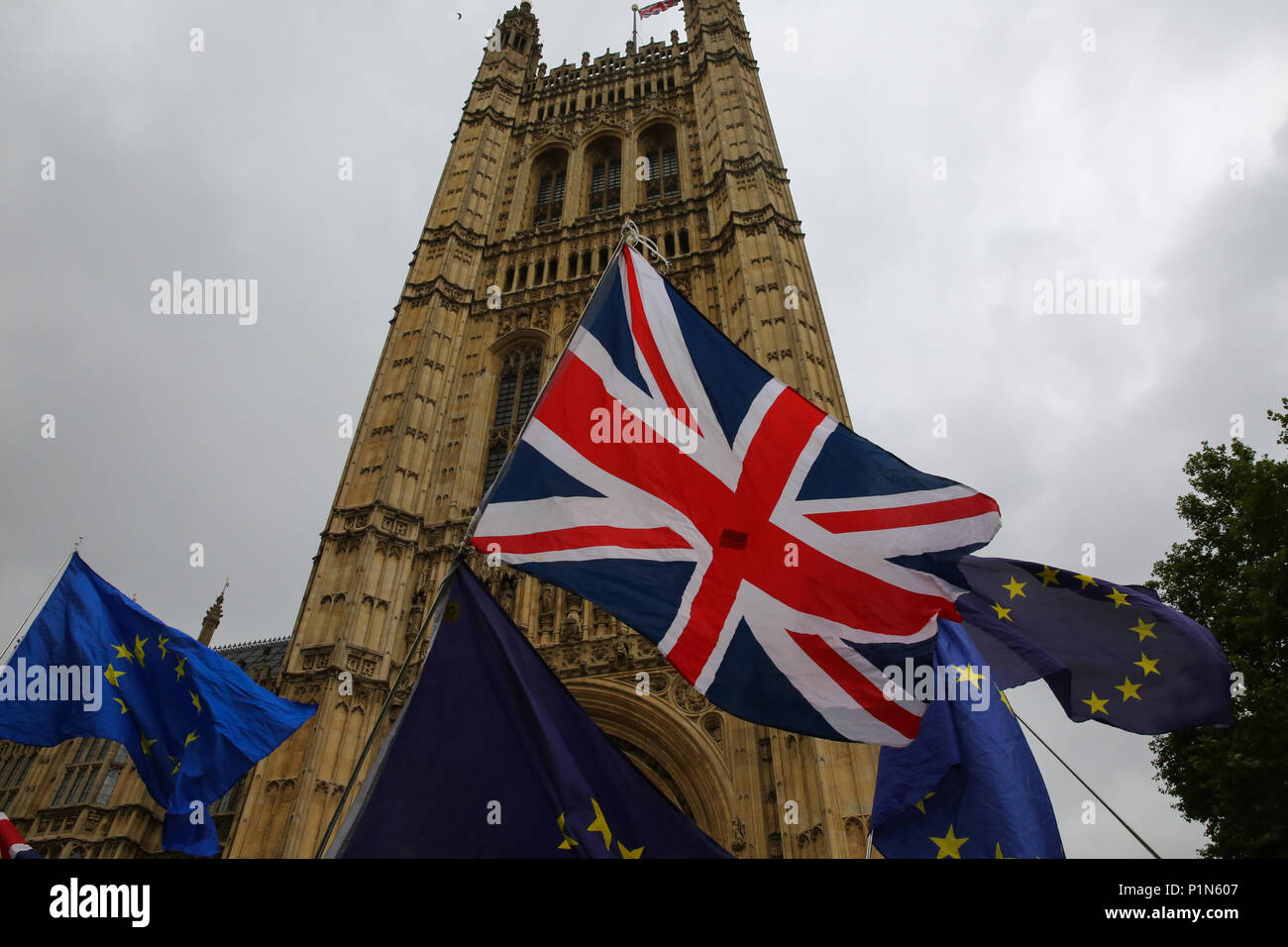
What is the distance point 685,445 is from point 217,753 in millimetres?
5524

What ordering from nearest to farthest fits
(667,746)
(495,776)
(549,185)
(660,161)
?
(495,776) → (667,746) → (660,161) → (549,185)

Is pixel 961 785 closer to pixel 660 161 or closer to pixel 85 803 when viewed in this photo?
pixel 85 803

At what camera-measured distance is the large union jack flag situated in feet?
17.8

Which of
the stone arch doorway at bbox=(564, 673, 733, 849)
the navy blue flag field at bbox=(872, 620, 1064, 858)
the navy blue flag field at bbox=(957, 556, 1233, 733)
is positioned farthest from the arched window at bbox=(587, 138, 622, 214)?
the navy blue flag field at bbox=(872, 620, 1064, 858)

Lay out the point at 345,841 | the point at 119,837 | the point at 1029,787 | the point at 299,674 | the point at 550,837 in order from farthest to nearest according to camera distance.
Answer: the point at 119,837 < the point at 299,674 < the point at 1029,787 < the point at 550,837 < the point at 345,841

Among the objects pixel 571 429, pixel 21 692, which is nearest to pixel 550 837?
pixel 571 429

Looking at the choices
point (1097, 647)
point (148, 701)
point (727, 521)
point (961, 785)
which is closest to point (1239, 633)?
point (1097, 647)

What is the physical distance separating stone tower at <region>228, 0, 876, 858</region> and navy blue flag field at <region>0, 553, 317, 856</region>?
5.29 m

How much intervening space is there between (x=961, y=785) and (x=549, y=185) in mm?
30986

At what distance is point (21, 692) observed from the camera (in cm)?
816

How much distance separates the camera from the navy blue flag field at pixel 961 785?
6.05 meters

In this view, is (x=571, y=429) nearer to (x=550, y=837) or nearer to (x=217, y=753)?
(x=550, y=837)

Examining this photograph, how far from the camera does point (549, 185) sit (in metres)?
32.9

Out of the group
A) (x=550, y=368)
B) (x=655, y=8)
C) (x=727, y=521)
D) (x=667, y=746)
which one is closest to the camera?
(x=727, y=521)
